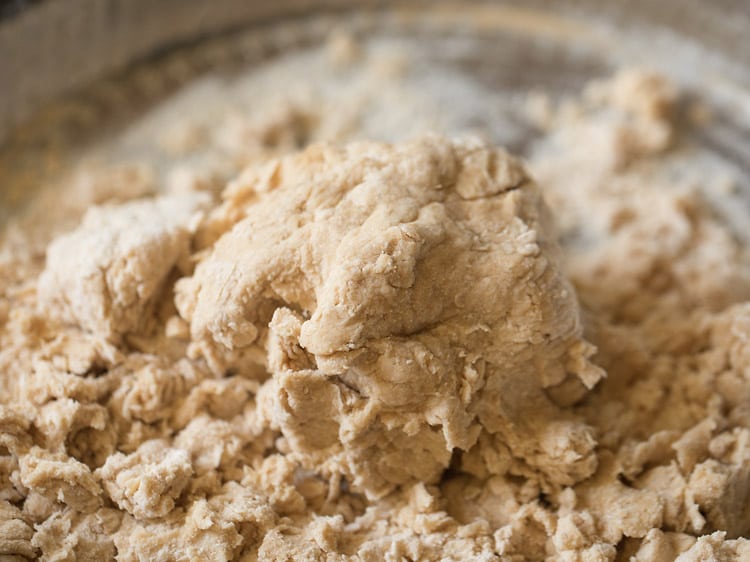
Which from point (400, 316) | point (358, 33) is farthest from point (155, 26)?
point (400, 316)

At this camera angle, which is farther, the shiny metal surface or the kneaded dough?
the shiny metal surface

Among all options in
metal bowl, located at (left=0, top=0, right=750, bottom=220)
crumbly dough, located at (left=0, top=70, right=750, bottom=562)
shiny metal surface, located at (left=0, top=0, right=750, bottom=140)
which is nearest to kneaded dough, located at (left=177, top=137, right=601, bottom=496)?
crumbly dough, located at (left=0, top=70, right=750, bottom=562)

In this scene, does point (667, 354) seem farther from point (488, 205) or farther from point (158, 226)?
point (158, 226)

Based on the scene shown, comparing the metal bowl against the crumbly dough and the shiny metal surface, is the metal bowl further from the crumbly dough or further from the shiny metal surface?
the crumbly dough

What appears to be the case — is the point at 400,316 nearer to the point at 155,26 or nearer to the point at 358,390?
the point at 358,390

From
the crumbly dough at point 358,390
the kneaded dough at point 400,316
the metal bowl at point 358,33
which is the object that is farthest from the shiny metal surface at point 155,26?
the kneaded dough at point 400,316

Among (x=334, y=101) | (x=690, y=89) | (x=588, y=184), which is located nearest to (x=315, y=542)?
(x=588, y=184)

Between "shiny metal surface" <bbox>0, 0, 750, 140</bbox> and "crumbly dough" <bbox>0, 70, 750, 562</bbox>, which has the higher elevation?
"shiny metal surface" <bbox>0, 0, 750, 140</bbox>

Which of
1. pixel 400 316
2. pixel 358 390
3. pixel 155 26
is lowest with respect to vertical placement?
pixel 358 390
